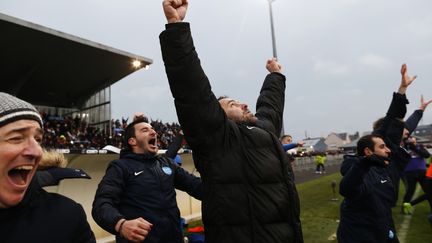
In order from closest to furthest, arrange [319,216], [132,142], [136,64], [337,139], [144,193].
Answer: [144,193] → [132,142] → [319,216] → [136,64] → [337,139]

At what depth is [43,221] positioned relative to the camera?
1.45 meters

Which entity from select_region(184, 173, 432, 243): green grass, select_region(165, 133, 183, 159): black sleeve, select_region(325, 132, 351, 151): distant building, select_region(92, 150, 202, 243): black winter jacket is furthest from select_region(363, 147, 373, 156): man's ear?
select_region(325, 132, 351, 151): distant building

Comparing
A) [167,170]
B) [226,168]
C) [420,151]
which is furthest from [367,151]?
[420,151]

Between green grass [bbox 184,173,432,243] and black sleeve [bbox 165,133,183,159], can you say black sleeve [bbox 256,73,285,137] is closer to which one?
black sleeve [bbox 165,133,183,159]

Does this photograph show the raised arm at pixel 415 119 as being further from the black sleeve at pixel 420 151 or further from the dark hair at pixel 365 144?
the black sleeve at pixel 420 151

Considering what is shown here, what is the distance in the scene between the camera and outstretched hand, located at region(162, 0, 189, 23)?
186 centimetres

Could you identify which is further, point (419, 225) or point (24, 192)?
point (419, 225)

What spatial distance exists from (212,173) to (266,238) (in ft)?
1.59

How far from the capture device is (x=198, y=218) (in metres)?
10.2

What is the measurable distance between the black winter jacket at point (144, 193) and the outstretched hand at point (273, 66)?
146 centimetres

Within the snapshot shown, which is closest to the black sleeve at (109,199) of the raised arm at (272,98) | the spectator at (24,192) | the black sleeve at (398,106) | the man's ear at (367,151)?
the spectator at (24,192)

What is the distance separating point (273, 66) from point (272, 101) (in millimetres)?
→ 395

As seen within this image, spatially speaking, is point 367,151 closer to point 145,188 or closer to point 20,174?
point 145,188

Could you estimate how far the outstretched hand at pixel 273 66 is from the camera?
3.11 metres
